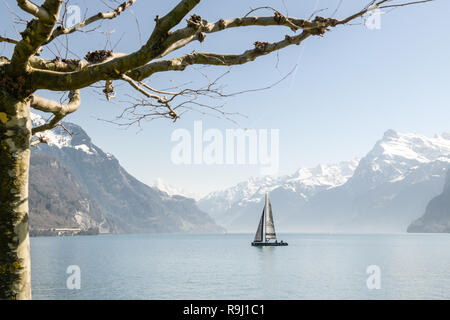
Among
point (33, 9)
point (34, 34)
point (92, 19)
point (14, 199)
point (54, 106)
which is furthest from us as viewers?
point (54, 106)

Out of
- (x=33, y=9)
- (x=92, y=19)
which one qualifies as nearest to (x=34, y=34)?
(x=33, y=9)

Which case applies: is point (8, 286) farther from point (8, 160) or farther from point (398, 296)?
point (398, 296)

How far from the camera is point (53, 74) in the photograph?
15.4 ft

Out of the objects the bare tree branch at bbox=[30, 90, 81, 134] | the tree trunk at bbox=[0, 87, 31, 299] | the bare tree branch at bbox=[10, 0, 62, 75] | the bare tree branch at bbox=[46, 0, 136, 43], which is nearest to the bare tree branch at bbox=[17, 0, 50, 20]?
the bare tree branch at bbox=[10, 0, 62, 75]

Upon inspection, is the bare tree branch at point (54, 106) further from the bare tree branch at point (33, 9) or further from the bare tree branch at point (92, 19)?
the bare tree branch at point (33, 9)

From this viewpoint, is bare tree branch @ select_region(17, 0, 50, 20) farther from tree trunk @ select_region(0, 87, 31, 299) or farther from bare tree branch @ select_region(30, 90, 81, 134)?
bare tree branch @ select_region(30, 90, 81, 134)

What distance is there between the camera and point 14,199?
4.47 meters

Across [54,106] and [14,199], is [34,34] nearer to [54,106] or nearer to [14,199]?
[54,106]

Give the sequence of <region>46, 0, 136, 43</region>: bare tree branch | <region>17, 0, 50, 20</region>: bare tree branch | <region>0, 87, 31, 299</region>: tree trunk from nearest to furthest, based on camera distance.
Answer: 1. <region>17, 0, 50, 20</region>: bare tree branch
2. <region>0, 87, 31, 299</region>: tree trunk
3. <region>46, 0, 136, 43</region>: bare tree branch

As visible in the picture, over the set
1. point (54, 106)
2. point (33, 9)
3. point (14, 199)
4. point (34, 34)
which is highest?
point (33, 9)

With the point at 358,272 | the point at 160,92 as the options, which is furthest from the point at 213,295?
the point at 160,92

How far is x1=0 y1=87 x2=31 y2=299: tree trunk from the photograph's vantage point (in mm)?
4355
